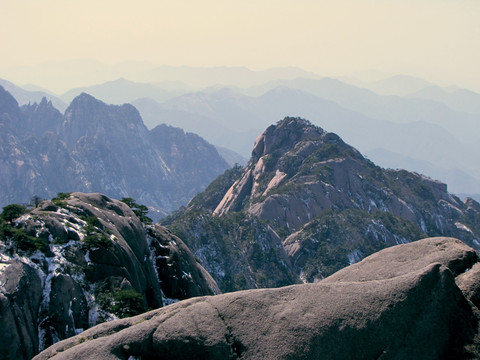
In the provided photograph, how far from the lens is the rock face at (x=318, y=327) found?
56.2ft

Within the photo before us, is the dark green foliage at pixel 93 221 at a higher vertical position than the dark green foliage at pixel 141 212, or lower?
higher

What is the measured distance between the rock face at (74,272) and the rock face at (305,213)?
51.7 metres

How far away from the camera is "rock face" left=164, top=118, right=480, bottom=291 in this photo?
359ft

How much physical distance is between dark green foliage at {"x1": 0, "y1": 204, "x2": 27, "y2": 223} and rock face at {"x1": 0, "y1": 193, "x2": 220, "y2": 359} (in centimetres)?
92

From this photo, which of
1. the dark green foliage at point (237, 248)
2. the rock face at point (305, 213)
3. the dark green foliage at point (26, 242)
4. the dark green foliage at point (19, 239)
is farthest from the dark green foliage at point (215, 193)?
the dark green foliage at point (19, 239)

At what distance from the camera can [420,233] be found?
4929 inches

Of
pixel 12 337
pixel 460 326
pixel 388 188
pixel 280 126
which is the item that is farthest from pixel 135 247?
pixel 280 126

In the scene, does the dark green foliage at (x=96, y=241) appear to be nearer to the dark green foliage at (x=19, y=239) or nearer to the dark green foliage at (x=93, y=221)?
the dark green foliage at (x=93, y=221)

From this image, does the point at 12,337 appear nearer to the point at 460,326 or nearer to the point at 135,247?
the point at 135,247

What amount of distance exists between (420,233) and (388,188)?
25.6 metres

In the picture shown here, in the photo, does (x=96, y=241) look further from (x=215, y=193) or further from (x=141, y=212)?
(x=215, y=193)

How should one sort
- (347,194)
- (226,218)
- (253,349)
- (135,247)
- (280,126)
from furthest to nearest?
(280,126), (347,194), (226,218), (135,247), (253,349)

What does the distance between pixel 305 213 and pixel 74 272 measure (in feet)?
332

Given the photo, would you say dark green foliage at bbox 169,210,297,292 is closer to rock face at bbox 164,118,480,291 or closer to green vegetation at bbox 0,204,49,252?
rock face at bbox 164,118,480,291
